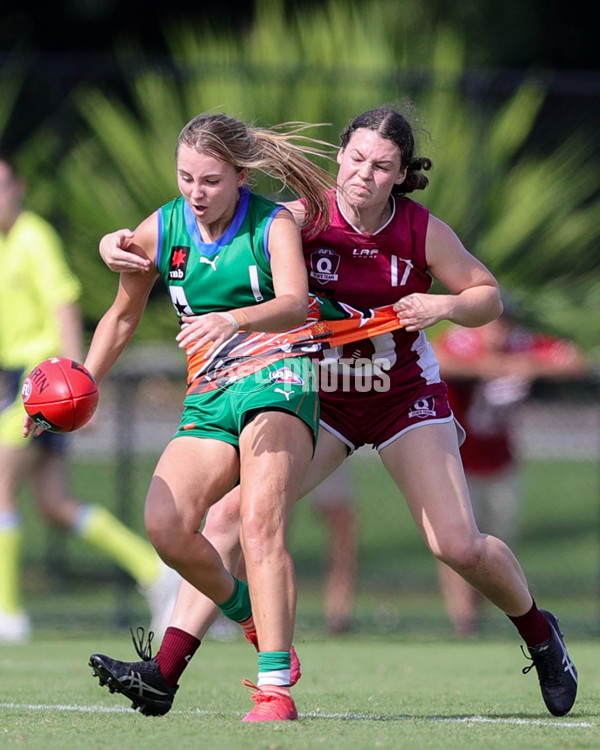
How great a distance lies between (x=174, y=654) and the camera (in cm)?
442

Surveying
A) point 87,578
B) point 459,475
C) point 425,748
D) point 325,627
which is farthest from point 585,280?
point 425,748

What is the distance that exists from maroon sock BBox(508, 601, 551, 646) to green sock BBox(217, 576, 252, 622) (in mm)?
943

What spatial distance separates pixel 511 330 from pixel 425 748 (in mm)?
5129

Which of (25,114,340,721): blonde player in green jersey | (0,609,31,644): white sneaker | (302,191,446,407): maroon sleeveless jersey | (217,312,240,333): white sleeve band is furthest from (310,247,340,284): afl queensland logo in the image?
(0,609,31,644): white sneaker

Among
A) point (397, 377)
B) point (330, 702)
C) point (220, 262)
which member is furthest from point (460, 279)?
point (330, 702)

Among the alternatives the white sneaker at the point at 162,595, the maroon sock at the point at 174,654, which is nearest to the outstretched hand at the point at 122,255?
the maroon sock at the point at 174,654

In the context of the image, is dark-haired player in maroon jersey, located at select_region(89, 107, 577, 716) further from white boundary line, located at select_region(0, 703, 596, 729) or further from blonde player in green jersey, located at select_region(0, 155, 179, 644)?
blonde player in green jersey, located at select_region(0, 155, 179, 644)

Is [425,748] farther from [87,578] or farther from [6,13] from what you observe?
[6,13]

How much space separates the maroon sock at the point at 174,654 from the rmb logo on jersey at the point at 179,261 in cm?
116

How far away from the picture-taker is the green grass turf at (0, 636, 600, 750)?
12.8 ft

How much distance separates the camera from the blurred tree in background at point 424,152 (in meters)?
8.91

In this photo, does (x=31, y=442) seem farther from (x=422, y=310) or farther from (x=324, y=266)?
(x=422, y=310)

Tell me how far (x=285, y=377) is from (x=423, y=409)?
604mm

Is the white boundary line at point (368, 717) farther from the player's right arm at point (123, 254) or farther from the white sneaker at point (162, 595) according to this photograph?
the white sneaker at point (162, 595)
